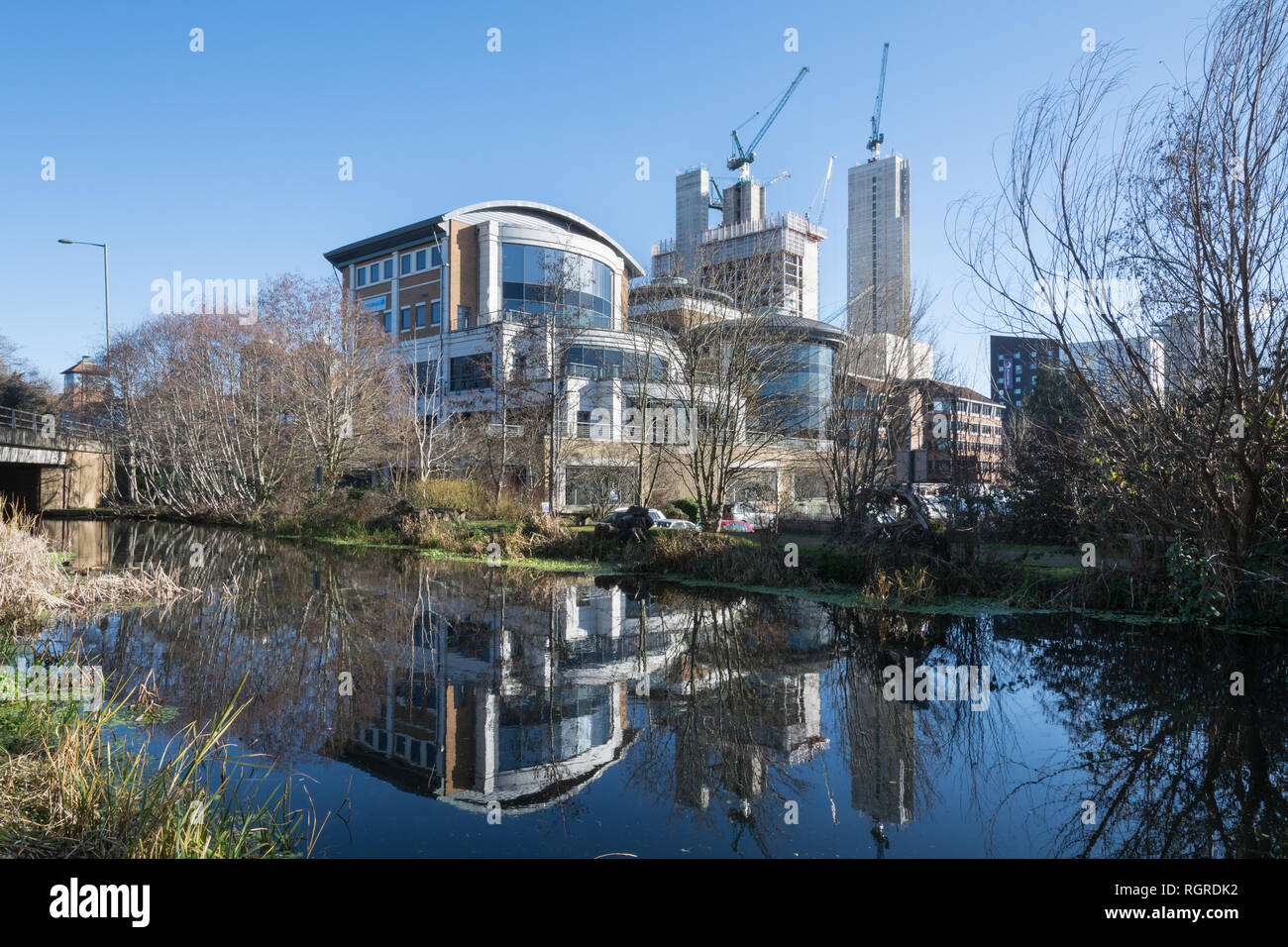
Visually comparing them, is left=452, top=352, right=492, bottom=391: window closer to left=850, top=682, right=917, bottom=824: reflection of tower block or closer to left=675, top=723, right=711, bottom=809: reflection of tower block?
left=850, top=682, right=917, bottom=824: reflection of tower block

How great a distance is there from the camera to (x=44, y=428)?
3697cm

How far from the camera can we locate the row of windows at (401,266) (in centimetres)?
4997

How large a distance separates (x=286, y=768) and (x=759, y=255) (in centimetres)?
1867

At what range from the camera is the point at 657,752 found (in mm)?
6227

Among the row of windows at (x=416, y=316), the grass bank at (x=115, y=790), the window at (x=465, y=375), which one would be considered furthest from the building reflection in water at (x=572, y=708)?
the row of windows at (x=416, y=316)

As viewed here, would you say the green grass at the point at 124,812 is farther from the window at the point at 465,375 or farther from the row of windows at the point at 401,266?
the row of windows at the point at 401,266

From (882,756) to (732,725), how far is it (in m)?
1.33

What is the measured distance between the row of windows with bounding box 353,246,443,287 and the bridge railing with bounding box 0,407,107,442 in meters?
20.1

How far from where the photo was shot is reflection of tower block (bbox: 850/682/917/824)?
5262mm

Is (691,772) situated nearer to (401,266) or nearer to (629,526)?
(629,526)

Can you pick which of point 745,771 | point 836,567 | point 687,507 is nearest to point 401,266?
point 687,507

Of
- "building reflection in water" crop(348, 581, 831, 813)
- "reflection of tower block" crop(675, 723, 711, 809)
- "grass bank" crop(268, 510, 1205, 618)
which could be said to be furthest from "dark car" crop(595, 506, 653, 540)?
"reflection of tower block" crop(675, 723, 711, 809)

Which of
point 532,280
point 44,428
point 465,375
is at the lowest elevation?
point 44,428

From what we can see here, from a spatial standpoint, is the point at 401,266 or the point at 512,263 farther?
the point at 401,266
